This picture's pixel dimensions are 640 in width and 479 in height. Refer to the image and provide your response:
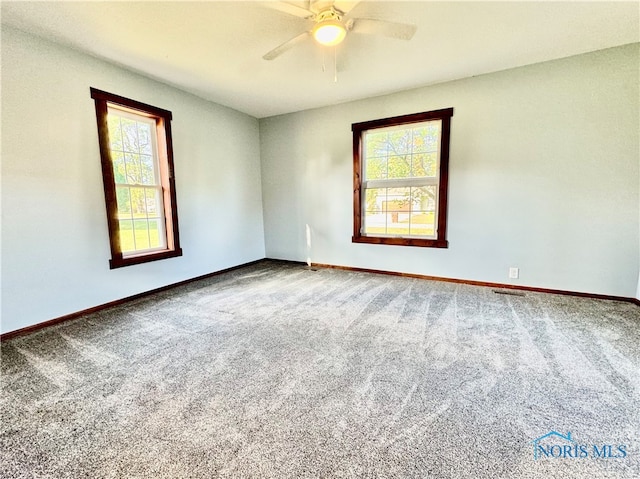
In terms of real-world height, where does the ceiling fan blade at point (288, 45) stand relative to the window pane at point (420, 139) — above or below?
above

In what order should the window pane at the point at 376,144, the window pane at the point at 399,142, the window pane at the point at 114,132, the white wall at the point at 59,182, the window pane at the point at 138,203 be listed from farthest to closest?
the window pane at the point at 376,144 → the window pane at the point at 399,142 → the window pane at the point at 138,203 → the window pane at the point at 114,132 → the white wall at the point at 59,182

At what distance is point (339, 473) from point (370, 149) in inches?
155

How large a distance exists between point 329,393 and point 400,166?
130 inches

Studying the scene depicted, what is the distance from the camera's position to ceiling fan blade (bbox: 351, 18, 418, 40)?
6.54 ft

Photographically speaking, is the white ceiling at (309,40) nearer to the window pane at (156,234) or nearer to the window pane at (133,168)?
the window pane at (133,168)

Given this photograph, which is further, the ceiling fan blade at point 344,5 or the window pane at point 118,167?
the window pane at point 118,167

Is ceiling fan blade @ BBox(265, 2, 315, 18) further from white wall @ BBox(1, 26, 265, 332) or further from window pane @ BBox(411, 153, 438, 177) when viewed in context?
window pane @ BBox(411, 153, 438, 177)

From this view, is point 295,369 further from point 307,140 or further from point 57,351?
point 307,140

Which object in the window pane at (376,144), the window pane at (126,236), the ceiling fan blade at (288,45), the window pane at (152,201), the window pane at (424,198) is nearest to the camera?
the ceiling fan blade at (288,45)

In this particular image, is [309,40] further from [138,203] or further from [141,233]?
[141,233]

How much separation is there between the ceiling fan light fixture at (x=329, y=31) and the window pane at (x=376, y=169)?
2187mm

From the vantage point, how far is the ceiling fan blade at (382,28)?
1.99 metres

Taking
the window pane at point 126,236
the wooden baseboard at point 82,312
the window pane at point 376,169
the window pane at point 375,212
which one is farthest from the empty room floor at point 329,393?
the window pane at point 376,169

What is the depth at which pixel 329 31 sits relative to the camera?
209 cm
